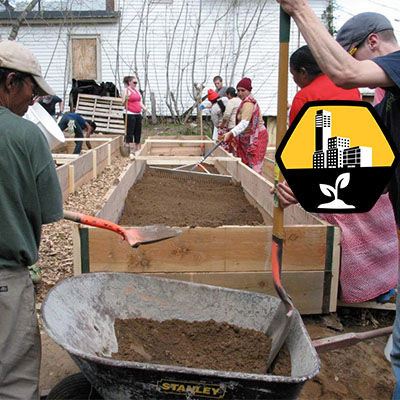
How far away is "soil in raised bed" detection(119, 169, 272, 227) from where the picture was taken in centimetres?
477

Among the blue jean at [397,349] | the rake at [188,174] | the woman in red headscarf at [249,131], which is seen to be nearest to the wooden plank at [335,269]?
the blue jean at [397,349]

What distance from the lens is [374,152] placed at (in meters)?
1.95

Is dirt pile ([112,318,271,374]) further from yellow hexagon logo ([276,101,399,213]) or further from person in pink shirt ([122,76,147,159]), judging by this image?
person in pink shirt ([122,76,147,159])

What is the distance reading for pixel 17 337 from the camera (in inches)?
81.0

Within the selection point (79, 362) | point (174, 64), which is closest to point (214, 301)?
point (79, 362)

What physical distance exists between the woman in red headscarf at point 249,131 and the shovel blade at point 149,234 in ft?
15.7

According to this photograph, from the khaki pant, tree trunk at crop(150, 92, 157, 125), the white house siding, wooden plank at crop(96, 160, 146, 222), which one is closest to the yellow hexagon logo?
the khaki pant

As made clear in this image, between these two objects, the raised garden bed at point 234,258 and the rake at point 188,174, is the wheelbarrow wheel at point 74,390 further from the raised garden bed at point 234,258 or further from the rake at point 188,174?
the rake at point 188,174

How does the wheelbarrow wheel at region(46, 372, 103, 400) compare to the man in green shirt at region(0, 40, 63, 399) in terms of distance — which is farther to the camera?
the wheelbarrow wheel at region(46, 372, 103, 400)

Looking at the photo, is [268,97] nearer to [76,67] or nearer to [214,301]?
[76,67]

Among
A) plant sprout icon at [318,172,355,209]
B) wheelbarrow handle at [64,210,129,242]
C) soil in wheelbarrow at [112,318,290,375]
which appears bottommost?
soil in wheelbarrow at [112,318,290,375]

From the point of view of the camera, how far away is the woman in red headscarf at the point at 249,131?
7402 mm

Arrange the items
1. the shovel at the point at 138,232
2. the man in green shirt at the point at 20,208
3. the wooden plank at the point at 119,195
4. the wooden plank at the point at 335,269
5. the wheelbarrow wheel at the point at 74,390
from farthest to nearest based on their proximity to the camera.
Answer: the wooden plank at the point at 119,195 < the wooden plank at the point at 335,269 < the shovel at the point at 138,232 < the wheelbarrow wheel at the point at 74,390 < the man in green shirt at the point at 20,208

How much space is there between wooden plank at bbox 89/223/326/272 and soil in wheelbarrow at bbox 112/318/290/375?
57 centimetres
